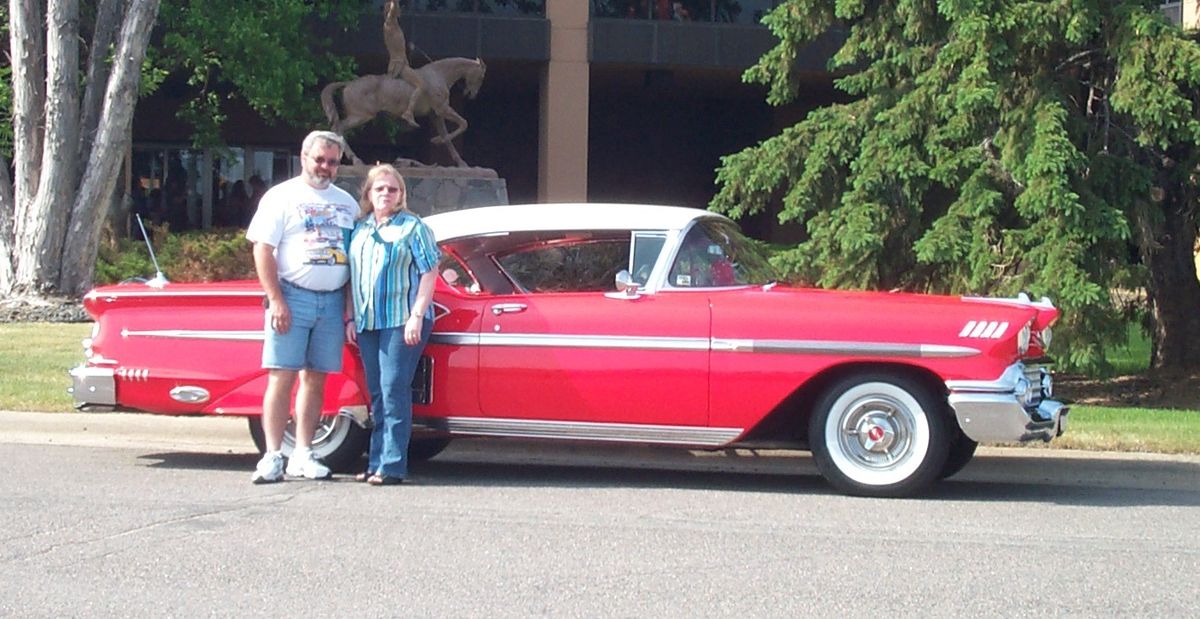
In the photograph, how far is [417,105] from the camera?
67.0 ft

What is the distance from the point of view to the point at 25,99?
1803 centimetres

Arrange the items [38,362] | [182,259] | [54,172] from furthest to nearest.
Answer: [182,259] < [54,172] < [38,362]

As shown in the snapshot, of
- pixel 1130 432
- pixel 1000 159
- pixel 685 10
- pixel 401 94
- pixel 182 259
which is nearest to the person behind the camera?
pixel 1130 432

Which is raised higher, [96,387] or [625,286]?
[625,286]

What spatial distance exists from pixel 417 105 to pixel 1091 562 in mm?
15642

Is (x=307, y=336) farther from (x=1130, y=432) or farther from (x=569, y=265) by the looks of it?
(x=1130, y=432)

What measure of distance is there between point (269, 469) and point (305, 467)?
18 centimetres

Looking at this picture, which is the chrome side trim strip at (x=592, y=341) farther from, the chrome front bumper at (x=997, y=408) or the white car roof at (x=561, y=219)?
the chrome front bumper at (x=997, y=408)

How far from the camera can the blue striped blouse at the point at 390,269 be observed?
7.30m

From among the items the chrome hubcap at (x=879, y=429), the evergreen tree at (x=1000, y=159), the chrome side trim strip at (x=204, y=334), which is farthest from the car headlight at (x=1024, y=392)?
the evergreen tree at (x=1000, y=159)

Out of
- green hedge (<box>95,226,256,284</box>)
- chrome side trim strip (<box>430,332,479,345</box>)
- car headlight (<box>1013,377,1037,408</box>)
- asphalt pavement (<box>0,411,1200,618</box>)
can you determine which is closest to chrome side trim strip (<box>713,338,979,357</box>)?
car headlight (<box>1013,377,1037,408</box>)

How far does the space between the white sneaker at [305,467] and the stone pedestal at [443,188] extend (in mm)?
13164

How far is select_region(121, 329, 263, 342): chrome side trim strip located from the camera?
7664mm

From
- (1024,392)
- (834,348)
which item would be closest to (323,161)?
(834,348)
